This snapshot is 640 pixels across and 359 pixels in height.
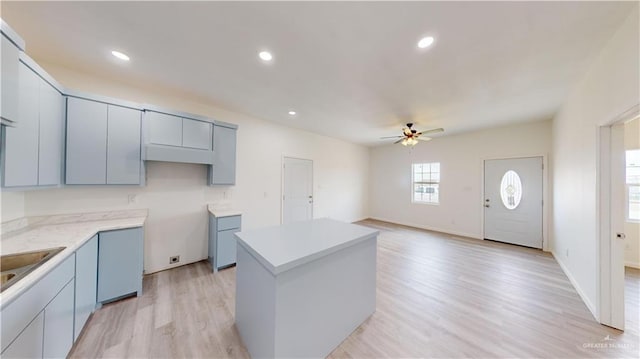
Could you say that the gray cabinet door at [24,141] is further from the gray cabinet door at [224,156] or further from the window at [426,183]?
the window at [426,183]

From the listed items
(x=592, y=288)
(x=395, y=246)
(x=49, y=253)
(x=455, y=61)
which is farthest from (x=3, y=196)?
(x=592, y=288)

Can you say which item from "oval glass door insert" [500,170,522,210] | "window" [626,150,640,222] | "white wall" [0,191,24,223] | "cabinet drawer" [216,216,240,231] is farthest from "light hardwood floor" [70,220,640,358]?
"oval glass door insert" [500,170,522,210]

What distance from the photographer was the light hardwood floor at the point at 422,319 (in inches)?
67.6

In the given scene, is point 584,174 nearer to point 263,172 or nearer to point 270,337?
point 270,337

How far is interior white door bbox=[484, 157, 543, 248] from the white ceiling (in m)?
1.73

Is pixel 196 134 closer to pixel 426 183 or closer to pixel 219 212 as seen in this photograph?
pixel 219 212

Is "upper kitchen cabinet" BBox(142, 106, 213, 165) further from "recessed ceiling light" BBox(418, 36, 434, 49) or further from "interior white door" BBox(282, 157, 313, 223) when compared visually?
"recessed ceiling light" BBox(418, 36, 434, 49)

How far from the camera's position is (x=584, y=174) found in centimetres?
236

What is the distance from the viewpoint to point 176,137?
2887mm

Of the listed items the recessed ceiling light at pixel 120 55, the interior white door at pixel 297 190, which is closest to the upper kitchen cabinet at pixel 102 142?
the recessed ceiling light at pixel 120 55

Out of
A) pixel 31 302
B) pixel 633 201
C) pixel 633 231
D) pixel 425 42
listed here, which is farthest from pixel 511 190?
pixel 31 302

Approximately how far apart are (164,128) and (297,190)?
288 centimetres

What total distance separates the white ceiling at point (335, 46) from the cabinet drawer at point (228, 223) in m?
1.87

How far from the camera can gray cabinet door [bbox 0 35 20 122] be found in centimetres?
128
